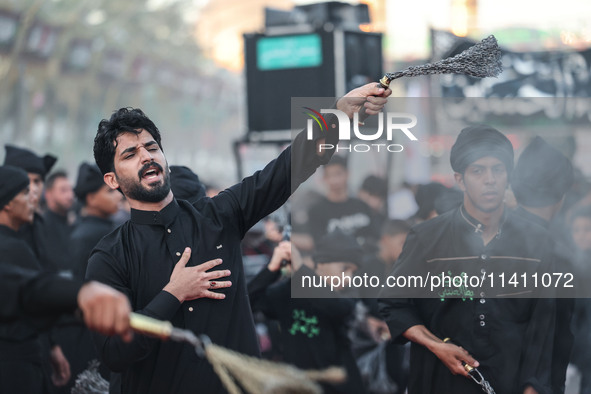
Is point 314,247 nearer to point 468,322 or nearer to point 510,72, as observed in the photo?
point 468,322

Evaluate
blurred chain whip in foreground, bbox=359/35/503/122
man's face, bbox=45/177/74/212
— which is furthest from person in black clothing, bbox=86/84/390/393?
man's face, bbox=45/177/74/212

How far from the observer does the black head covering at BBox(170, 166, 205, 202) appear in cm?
429

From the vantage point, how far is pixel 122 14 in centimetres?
3095

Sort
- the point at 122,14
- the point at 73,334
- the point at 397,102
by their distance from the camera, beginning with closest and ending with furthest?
the point at 397,102
the point at 73,334
the point at 122,14

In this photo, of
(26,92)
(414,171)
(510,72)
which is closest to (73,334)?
(510,72)

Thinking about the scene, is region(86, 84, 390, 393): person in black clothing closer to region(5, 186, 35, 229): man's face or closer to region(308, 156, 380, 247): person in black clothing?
region(5, 186, 35, 229): man's face

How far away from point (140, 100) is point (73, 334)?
1155 inches

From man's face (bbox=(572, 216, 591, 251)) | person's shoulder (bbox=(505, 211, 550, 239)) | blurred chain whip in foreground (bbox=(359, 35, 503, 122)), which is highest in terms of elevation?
blurred chain whip in foreground (bbox=(359, 35, 503, 122))

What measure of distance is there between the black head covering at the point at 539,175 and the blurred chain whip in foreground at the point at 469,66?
1.12 m

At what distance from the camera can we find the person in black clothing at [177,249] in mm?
3250

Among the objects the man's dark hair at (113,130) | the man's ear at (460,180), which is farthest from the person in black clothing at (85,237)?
the man's ear at (460,180)

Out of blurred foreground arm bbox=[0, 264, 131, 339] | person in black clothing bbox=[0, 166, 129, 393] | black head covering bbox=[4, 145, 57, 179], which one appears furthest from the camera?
black head covering bbox=[4, 145, 57, 179]

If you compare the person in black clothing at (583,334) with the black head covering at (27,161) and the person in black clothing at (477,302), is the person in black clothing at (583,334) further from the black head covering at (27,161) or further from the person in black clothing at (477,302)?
the black head covering at (27,161)

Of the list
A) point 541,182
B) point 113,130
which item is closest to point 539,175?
point 541,182
